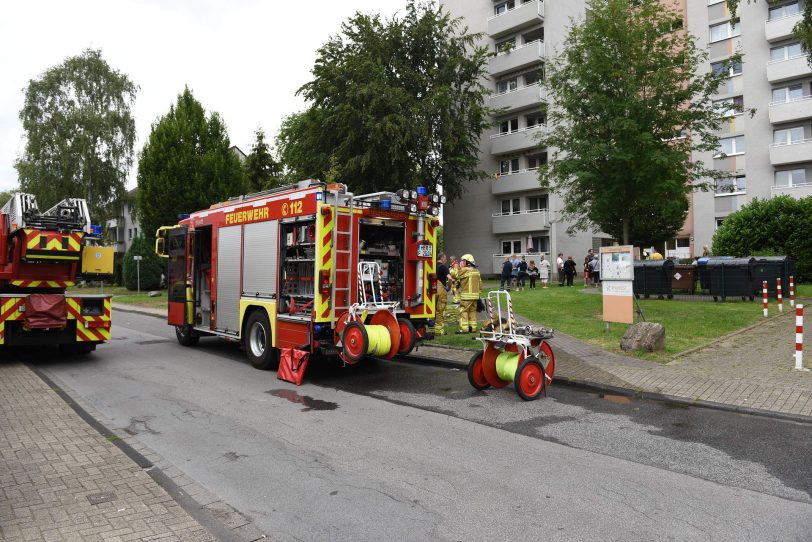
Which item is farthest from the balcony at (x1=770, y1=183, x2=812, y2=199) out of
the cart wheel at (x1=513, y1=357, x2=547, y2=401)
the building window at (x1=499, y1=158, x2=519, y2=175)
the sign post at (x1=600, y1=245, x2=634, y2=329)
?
the cart wheel at (x1=513, y1=357, x2=547, y2=401)

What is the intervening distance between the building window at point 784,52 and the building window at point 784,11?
1638 mm

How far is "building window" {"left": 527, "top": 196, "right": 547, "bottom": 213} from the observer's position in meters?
36.3

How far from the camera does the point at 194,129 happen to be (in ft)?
112

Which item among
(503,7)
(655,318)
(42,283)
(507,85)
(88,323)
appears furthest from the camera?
(503,7)

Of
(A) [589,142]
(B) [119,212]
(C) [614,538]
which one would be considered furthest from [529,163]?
(C) [614,538]

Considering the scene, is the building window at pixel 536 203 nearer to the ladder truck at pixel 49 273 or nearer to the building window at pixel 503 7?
the building window at pixel 503 7

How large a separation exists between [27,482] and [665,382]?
24.4 feet

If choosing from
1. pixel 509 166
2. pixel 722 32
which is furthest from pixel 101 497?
pixel 722 32

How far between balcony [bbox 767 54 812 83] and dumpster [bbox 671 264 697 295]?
18934mm

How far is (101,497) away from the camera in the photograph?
13.1 feet

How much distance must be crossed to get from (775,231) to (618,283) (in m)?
17.8

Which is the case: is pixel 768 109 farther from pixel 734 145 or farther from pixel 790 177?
pixel 790 177

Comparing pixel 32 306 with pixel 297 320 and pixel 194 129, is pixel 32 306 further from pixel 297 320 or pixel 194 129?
pixel 194 129

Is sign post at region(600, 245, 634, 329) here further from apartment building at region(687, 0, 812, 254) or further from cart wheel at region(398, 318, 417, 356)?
apartment building at region(687, 0, 812, 254)
